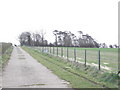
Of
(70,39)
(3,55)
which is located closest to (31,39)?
(70,39)

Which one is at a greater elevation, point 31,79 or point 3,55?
point 3,55

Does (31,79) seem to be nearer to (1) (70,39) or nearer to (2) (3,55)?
(2) (3,55)

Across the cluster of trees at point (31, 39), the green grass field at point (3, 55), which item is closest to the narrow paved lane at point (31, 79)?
the green grass field at point (3, 55)

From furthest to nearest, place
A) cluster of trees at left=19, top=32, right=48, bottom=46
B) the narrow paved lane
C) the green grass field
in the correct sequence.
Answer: cluster of trees at left=19, top=32, right=48, bottom=46, the green grass field, the narrow paved lane

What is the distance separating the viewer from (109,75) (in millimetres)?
11148

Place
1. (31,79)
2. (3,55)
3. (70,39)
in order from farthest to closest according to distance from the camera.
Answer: (70,39) → (3,55) → (31,79)

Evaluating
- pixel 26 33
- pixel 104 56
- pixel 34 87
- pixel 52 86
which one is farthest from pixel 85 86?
pixel 26 33

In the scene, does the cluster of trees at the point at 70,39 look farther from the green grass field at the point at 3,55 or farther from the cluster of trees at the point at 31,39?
the green grass field at the point at 3,55

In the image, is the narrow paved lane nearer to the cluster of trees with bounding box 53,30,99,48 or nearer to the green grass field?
the green grass field

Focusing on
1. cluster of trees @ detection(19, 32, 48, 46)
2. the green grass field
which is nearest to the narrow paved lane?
the green grass field

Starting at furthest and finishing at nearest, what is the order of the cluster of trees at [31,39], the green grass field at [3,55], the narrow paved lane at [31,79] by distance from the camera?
the cluster of trees at [31,39], the green grass field at [3,55], the narrow paved lane at [31,79]

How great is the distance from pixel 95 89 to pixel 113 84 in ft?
4.77

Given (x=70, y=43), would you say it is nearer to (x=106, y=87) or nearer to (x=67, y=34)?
(x=67, y=34)

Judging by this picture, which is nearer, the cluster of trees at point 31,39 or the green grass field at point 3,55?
the green grass field at point 3,55
